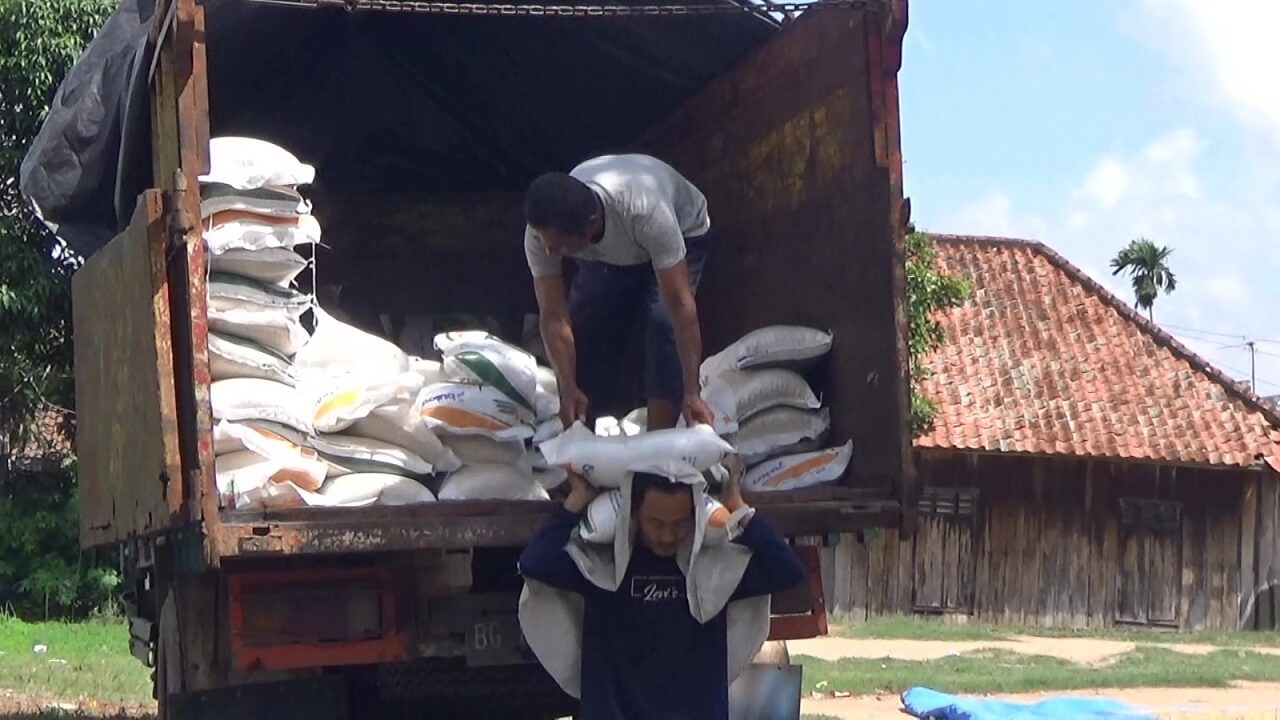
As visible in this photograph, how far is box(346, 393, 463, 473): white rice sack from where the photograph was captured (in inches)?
182

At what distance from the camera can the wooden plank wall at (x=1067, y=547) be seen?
19.0 m

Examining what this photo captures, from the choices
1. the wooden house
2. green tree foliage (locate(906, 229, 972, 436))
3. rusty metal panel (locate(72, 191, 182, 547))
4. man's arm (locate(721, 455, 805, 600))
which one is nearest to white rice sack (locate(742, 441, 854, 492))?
man's arm (locate(721, 455, 805, 600))

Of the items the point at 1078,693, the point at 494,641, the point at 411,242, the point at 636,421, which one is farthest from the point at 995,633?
the point at 494,641

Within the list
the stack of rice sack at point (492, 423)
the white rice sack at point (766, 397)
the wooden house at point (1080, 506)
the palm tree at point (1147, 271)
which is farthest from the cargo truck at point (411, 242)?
the palm tree at point (1147, 271)

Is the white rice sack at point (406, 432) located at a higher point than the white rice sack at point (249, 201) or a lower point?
lower

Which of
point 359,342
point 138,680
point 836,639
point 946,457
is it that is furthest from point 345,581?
point 946,457

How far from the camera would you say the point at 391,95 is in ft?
22.9

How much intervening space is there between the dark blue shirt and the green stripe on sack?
1080mm

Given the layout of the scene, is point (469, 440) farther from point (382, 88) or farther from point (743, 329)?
point (382, 88)

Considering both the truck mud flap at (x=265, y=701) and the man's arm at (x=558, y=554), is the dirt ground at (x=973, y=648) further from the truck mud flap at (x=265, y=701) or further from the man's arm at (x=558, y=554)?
the man's arm at (x=558, y=554)

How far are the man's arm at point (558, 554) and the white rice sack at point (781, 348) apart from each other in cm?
139

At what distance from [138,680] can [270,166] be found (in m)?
5.66

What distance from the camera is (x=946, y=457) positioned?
1895 cm

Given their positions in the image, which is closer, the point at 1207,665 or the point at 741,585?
the point at 741,585
